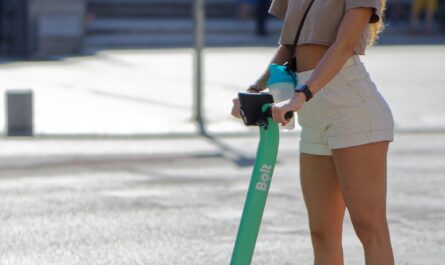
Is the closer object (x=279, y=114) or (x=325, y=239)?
(x=279, y=114)

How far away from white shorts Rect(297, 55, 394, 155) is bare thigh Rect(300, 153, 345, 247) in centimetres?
13

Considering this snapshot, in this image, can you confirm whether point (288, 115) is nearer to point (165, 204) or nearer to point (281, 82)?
point (281, 82)

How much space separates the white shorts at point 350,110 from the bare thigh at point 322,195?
125mm

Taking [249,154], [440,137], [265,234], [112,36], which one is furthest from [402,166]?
[112,36]

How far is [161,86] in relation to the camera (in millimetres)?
18234

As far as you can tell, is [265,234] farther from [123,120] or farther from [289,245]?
[123,120]

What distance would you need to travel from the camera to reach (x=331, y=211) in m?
4.73

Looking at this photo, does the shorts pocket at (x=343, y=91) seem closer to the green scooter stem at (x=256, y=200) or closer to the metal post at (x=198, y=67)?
the green scooter stem at (x=256, y=200)

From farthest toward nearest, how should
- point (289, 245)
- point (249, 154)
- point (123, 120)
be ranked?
point (123, 120) → point (249, 154) → point (289, 245)

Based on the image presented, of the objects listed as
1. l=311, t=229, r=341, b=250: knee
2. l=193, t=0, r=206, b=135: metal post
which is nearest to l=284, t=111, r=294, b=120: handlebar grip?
l=311, t=229, r=341, b=250: knee

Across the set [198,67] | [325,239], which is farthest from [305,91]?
[198,67]

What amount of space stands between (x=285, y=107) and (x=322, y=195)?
0.60 m

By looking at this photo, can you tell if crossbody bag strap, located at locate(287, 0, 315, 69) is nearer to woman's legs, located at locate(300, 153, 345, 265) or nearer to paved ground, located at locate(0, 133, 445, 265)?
woman's legs, located at locate(300, 153, 345, 265)

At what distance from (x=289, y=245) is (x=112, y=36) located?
63.6ft
